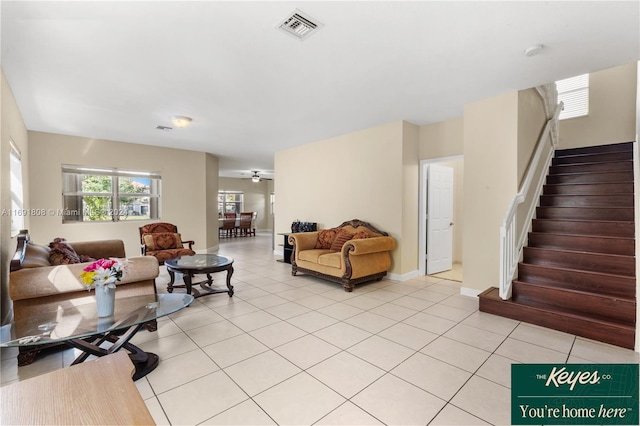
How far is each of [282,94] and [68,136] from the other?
4.93m

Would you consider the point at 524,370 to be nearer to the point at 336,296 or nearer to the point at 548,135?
the point at 336,296

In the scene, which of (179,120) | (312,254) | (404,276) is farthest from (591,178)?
(179,120)

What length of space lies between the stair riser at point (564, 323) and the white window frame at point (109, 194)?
6954 mm

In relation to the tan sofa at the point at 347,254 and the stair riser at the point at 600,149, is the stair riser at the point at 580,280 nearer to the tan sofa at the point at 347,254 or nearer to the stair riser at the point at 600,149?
the tan sofa at the point at 347,254

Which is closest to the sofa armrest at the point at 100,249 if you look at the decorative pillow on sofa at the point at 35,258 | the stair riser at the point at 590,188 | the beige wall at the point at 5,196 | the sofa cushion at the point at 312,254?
the beige wall at the point at 5,196

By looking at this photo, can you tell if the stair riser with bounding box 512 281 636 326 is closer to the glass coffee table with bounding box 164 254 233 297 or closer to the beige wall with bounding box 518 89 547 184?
the beige wall with bounding box 518 89 547 184

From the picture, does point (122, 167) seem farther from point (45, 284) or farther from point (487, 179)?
point (487, 179)

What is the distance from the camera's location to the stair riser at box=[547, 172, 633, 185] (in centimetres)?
402

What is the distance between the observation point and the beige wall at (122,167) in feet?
18.1

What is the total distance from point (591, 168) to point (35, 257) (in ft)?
22.9

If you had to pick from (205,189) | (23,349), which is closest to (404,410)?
(23,349)

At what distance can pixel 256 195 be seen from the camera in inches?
547

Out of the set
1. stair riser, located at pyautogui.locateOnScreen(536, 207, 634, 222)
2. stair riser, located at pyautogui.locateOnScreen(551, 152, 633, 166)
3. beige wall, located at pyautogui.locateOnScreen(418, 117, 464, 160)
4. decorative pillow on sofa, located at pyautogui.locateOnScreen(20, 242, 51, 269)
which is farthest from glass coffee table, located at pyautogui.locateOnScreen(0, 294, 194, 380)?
stair riser, located at pyautogui.locateOnScreen(551, 152, 633, 166)

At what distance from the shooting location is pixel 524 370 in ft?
7.17
